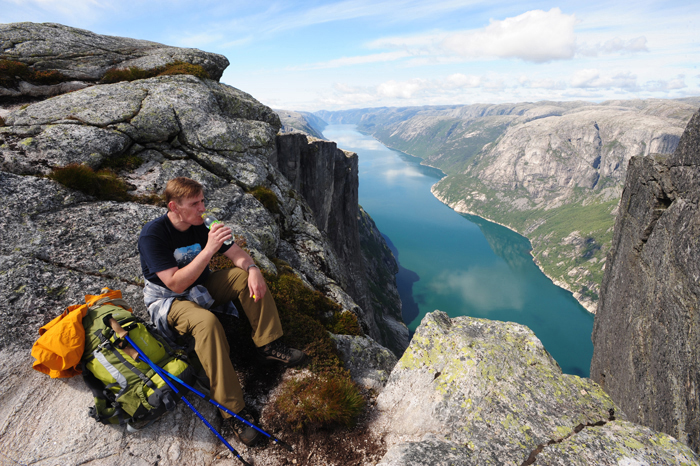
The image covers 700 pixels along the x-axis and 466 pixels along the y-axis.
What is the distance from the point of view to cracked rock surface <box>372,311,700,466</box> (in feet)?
21.5

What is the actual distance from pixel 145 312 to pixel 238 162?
442 inches

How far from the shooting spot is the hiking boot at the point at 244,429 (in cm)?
679

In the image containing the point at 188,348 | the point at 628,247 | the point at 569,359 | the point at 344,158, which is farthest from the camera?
the point at 569,359

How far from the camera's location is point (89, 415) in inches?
260

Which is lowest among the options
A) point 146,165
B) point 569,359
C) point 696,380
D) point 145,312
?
point 569,359

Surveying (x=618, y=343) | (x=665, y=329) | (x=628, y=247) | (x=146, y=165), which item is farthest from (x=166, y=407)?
(x=628, y=247)

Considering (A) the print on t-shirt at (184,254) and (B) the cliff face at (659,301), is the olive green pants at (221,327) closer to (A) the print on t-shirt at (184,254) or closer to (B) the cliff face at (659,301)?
(A) the print on t-shirt at (184,254)

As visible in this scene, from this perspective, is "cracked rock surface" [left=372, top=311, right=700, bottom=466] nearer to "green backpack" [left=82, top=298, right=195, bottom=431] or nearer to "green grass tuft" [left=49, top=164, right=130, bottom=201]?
"green backpack" [left=82, top=298, right=195, bottom=431]

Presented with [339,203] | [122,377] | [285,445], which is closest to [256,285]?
Result: [122,377]

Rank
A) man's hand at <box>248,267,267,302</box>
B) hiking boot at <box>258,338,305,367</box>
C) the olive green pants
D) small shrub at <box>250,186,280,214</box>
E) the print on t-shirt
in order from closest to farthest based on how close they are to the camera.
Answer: the olive green pants → man's hand at <box>248,267,267,302</box> → the print on t-shirt → hiking boot at <box>258,338,305,367</box> → small shrub at <box>250,186,280,214</box>

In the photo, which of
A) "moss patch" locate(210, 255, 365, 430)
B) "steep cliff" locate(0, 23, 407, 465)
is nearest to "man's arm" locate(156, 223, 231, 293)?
"moss patch" locate(210, 255, 365, 430)

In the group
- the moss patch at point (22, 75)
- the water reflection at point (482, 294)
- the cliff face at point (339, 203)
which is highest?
the moss patch at point (22, 75)

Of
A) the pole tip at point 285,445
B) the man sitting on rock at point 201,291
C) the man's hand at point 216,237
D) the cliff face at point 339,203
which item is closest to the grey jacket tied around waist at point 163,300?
the man sitting on rock at point 201,291

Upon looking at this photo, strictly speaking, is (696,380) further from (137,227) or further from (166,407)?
(137,227)
